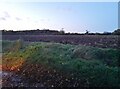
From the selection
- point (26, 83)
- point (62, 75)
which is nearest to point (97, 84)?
point (62, 75)

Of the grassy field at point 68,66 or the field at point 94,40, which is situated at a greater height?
the field at point 94,40

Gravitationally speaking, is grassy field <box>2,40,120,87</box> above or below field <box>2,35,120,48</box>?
below

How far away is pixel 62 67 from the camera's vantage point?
730 inches

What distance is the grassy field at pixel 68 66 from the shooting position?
16.8 m

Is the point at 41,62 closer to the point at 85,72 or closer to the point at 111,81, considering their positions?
the point at 85,72

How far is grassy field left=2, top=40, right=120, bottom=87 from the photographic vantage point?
16.8 metres

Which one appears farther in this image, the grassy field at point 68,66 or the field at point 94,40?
the field at point 94,40

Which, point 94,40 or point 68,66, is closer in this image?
point 68,66

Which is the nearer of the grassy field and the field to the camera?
the grassy field

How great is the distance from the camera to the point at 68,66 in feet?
60.3

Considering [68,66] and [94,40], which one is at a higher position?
[94,40]

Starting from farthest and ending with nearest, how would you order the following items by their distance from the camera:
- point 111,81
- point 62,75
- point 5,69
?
point 5,69, point 62,75, point 111,81

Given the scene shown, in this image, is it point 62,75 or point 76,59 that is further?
point 76,59

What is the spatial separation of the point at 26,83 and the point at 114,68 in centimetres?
472
